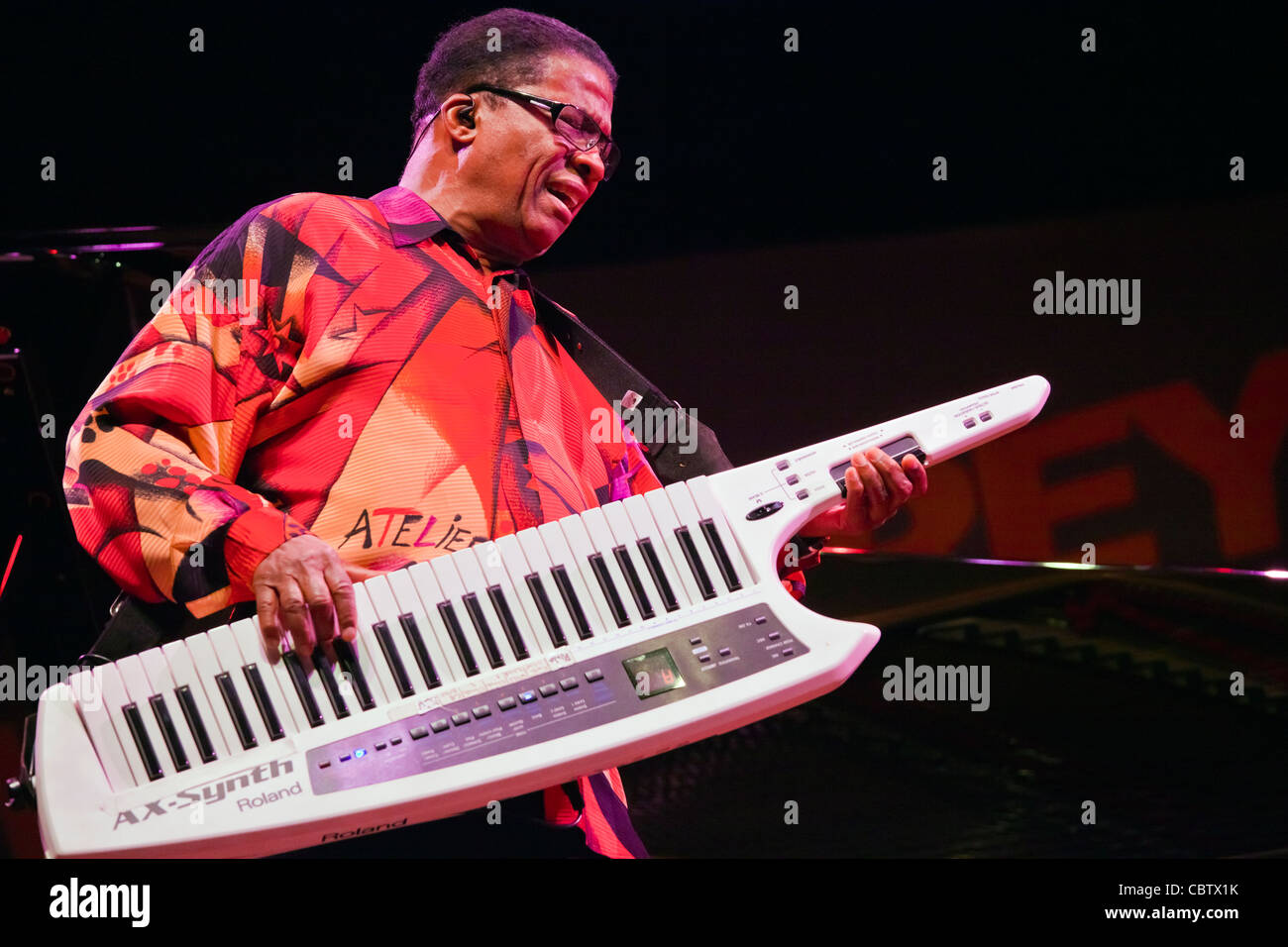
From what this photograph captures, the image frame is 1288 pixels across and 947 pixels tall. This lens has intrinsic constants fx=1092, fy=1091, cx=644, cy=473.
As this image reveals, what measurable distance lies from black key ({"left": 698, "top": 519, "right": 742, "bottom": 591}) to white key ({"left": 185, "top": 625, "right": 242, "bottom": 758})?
2.20 feet

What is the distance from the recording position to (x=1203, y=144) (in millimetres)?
3371

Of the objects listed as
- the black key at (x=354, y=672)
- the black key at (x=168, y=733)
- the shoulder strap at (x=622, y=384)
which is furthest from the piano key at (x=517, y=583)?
the shoulder strap at (x=622, y=384)

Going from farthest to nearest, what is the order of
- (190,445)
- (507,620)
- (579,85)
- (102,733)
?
(579,85), (190,445), (507,620), (102,733)

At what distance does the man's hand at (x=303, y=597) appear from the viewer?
55.6 inches

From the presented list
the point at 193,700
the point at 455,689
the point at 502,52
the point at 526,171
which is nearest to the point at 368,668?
the point at 455,689

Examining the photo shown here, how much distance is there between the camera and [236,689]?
1.41m

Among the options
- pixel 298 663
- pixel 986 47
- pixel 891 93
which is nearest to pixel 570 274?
pixel 891 93

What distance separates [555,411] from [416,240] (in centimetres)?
38

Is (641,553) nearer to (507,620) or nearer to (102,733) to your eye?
(507,620)

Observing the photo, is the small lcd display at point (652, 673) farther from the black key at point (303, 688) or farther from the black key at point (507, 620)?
the black key at point (303, 688)

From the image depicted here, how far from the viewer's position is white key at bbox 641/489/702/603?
152 centimetres

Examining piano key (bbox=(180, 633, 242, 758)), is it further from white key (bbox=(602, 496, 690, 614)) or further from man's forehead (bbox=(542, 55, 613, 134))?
man's forehead (bbox=(542, 55, 613, 134))

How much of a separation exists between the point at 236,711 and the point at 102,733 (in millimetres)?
163
